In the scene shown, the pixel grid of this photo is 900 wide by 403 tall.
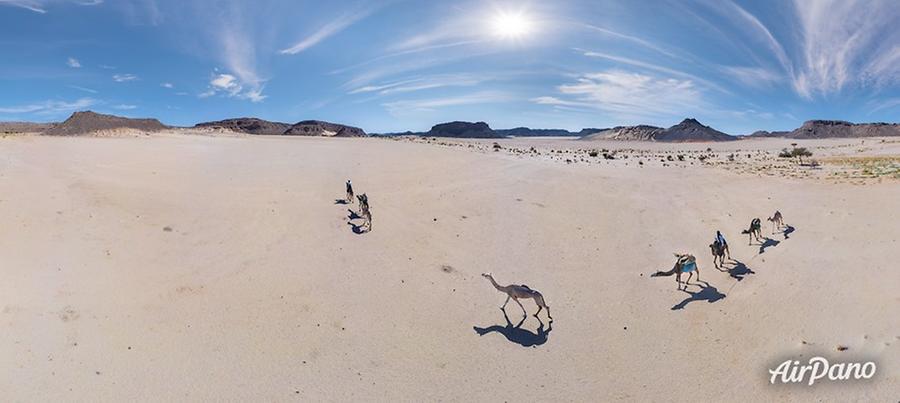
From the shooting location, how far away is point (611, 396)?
7410 millimetres

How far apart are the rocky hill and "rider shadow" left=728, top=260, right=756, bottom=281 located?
138 metres

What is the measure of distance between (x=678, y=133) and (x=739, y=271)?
15380cm

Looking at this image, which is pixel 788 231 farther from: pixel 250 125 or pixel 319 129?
pixel 250 125

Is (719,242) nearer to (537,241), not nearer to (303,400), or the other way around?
(537,241)

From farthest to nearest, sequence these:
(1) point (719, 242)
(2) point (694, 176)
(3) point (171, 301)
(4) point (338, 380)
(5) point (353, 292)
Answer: (2) point (694, 176) → (1) point (719, 242) → (5) point (353, 292) → (3) point (171, 301) → (4) point (338, 380)

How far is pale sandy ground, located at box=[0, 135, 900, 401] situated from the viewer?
757 cm

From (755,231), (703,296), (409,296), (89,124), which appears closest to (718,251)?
(703,296)

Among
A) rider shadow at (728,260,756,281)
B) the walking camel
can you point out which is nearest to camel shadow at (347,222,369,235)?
the walking camel

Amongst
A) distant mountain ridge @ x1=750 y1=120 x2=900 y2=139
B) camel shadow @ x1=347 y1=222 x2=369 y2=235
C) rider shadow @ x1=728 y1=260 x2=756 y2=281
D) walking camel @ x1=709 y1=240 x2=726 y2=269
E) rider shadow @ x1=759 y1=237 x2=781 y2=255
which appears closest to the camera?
rider shadow @ x1=728 y1=260 x2=756 y2=281

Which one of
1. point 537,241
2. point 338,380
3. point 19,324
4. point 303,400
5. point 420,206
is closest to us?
point 303,400

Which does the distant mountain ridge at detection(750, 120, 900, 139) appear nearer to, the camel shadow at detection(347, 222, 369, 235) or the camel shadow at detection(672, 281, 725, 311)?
the camel shadow at detection(672, 281, 725, 311)

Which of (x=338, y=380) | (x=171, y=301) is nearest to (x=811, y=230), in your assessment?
(x=338, y=380)

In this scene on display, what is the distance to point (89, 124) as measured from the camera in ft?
183

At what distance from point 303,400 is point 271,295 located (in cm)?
376
